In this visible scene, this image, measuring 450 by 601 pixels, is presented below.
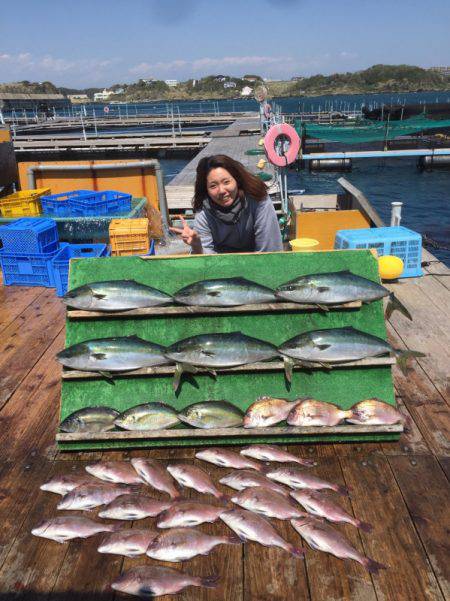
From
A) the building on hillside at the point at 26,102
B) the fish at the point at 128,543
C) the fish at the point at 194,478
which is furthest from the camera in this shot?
the building on hillside at the point at 26,102

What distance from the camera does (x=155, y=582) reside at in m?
2.60

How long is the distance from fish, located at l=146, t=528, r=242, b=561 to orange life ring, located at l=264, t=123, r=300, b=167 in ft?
31.3

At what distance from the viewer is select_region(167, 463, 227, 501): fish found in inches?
130

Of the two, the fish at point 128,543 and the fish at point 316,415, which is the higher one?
the fish at point 316,415

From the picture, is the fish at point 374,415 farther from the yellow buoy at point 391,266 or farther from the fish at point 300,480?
the yellow buoy at point 391,266

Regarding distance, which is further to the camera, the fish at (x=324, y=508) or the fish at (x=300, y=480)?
the fish at (x=300, y=480)

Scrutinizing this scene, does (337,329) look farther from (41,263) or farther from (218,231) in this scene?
(41,263)

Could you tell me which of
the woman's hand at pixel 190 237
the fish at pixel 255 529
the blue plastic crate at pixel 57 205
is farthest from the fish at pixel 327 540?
the blue plastic crate at pixel 57 205

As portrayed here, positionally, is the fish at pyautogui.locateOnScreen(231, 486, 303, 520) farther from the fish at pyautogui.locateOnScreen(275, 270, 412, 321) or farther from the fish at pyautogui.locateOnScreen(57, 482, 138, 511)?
the fish at pyautogui.locateOnScreen(275, 270, 412, 321)

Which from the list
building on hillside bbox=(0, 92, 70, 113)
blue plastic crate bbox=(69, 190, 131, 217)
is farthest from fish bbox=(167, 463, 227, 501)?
building on hillside bbox=(0, 92, 70, 113)

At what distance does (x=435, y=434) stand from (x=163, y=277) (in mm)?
3055

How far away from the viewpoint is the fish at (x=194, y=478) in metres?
3.30

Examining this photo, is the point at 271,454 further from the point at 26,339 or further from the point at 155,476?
the point at 26,339

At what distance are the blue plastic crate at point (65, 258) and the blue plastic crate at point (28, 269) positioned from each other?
0.15 m
